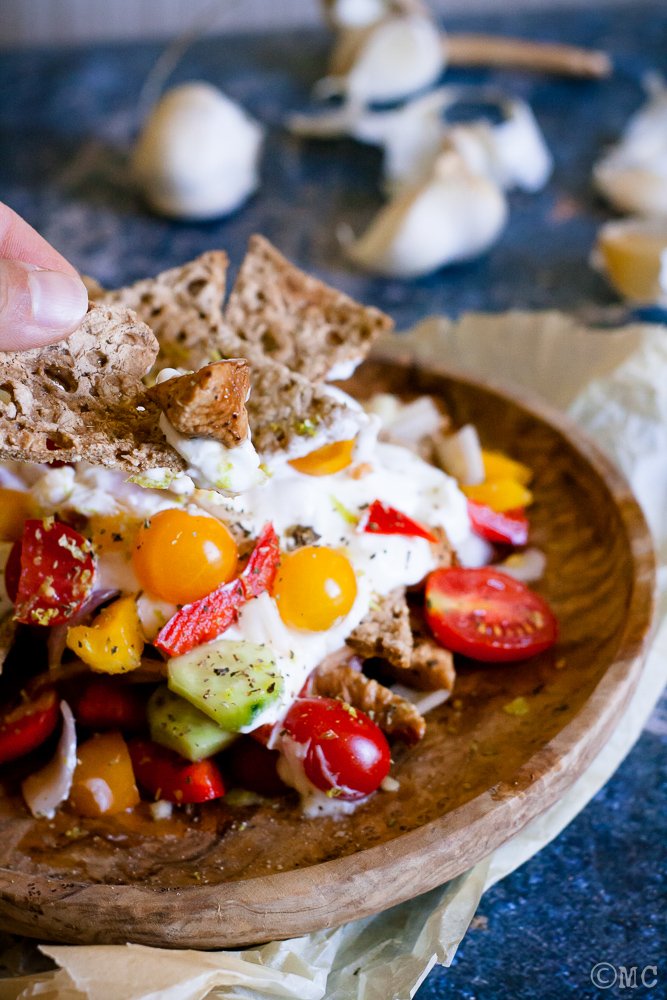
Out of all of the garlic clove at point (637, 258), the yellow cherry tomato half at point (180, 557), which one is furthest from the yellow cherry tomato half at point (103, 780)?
the garlic clove at point (637, 258)

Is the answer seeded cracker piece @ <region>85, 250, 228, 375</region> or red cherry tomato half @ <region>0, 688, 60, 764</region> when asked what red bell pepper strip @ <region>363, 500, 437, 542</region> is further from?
red cherry tomato half @ <region>0, 688, 60, 764</region>

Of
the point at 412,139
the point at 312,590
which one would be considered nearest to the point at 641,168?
the point at 412,139

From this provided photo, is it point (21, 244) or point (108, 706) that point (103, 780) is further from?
point (21, 244)

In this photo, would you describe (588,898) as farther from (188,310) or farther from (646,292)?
(646,292)

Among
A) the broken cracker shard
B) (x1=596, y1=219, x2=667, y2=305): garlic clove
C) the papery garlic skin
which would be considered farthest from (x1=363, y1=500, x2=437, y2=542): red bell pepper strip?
the papery garlic skin

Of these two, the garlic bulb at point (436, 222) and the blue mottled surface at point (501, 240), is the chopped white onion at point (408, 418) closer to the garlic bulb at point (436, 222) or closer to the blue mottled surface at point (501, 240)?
the blue mottled surface at point (501, 240)

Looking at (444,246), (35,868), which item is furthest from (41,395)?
(444,246)
